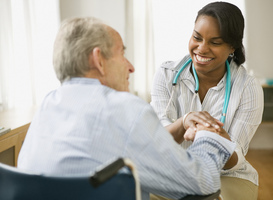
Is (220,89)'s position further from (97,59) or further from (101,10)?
(101,10)

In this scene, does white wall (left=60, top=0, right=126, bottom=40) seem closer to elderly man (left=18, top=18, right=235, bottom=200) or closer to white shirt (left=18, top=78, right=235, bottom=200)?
elderly man (left=18, top=18, right=235, bottom=200)

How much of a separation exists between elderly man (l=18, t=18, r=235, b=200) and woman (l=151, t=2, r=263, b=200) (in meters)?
0.53

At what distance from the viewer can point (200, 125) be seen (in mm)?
1419

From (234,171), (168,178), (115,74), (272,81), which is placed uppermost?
(115,74)

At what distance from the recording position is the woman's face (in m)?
1.69

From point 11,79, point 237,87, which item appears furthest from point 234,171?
point 11,79

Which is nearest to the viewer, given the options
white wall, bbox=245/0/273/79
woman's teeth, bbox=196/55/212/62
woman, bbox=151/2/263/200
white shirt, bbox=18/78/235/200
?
white shirt, bbox=18/78/235/200

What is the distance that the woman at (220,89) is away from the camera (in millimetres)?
1637

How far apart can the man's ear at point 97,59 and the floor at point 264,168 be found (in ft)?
7.52

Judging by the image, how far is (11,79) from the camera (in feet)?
9.92

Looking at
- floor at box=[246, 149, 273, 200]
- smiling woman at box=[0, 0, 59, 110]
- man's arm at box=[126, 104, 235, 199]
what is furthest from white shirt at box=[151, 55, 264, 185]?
smiling woman at box=[0, 0, 59, 110]

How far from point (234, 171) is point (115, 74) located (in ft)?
2.79

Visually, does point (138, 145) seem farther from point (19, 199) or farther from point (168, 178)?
point (19, 199)

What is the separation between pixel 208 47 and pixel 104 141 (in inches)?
38.4
